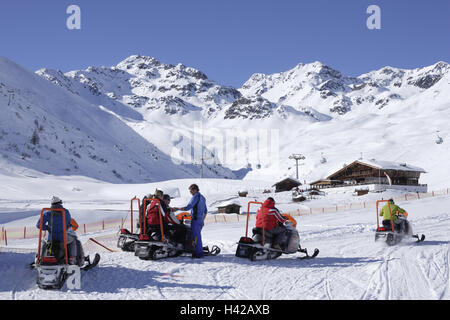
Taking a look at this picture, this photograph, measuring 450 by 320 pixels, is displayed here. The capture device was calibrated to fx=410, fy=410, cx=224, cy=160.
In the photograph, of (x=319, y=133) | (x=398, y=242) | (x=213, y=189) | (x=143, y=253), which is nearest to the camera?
(x=143, y=253)

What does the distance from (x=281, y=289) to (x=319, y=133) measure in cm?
18990

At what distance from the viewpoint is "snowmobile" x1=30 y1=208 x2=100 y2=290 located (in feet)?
25.1

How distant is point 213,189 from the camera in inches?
2958

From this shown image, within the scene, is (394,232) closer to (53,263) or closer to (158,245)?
(158,245)

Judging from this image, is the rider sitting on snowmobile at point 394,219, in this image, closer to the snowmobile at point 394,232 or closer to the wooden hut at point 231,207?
the snowmobile at point 394,232

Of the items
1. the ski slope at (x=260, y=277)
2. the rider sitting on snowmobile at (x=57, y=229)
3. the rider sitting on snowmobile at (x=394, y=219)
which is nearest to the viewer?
the ski slope at (x=260, y=277)

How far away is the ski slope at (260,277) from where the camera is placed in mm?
7223

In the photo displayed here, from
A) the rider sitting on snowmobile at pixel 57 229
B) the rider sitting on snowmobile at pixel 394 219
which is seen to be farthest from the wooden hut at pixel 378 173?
the rider sitting on snowmobile at pixel 57 229

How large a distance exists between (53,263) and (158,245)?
9.80ft

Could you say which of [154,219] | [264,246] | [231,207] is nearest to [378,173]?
[231,207]

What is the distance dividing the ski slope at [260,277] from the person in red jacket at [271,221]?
0.66 metres
